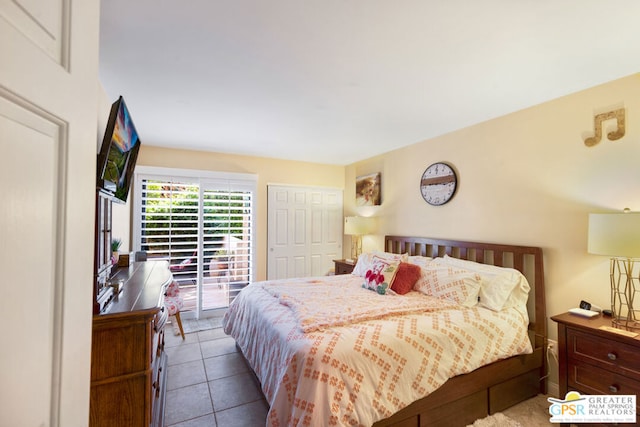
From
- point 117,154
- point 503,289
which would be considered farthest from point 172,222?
point 503,289

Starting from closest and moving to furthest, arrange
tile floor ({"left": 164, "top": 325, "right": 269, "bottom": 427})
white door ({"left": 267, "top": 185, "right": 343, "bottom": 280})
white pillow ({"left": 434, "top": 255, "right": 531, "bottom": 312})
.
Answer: tile floor ({"left": 164, "top": 325, "right": 269, "bottom": 427})
white pillow ({"left": 434, "top": 255, "right": 531, "bottom": 312})
white door ({"left": 267, "top": 185, "right": 343, "bottom": 280})

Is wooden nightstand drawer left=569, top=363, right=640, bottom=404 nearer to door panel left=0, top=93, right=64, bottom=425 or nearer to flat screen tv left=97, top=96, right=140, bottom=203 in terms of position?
door panel left=0, top=93, right=64, bottom=425

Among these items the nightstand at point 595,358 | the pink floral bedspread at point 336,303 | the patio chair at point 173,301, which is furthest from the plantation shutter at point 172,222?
the nightstand at point 595,358

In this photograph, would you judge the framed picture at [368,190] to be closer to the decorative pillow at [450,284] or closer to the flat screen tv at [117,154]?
the decorative pillow at [450,284]

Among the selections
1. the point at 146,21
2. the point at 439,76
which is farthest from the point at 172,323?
the point at 439,76

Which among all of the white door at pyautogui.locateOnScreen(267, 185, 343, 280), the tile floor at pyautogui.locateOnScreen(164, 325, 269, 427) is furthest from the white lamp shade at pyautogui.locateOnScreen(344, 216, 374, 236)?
the tile floor at pyautogui.locateOnScreen(164, 325, 269, 427)

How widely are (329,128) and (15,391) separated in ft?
10.3

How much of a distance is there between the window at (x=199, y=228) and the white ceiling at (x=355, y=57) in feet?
4.16

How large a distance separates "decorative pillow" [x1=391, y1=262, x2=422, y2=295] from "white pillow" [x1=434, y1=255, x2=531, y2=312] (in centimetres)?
60

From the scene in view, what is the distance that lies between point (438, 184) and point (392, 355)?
7.54 feet

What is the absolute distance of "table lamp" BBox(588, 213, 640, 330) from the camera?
176cm

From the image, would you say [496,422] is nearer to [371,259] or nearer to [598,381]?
[598,381]

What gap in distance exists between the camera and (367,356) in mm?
1724

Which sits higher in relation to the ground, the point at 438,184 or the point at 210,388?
the point at 438,184
